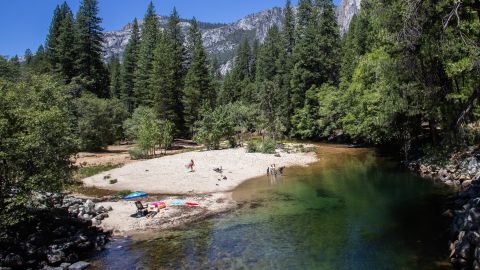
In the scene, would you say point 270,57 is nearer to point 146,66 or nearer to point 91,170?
point 146,66

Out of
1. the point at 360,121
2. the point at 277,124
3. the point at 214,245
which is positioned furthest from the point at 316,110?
the point at 214,245

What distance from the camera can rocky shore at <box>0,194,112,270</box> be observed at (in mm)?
16250

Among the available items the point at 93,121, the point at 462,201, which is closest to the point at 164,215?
the point at 462,201

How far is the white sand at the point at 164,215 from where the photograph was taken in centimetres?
2119

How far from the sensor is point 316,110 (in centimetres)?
6291

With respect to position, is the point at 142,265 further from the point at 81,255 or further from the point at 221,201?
the point at 221,201

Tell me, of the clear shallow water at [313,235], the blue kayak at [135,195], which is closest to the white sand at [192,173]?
the blue kayak at [135,195]

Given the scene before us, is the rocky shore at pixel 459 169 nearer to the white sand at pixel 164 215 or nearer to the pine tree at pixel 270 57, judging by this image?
the white sand at pixel 164 215

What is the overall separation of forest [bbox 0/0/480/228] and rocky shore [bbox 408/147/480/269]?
2.36 metres

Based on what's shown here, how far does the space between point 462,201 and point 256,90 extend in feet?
211

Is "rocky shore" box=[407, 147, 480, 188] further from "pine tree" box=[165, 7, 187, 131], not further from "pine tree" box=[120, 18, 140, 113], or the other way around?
"pine tree" box=[120, 18, 140, 113]

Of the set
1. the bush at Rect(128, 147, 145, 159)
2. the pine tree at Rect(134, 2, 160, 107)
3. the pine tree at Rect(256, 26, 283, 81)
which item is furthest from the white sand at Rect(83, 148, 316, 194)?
the pine tree at Rect(256, 26, 283, 81)

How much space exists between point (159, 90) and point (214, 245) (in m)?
42.2

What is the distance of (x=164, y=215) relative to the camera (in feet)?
A: 74.9
